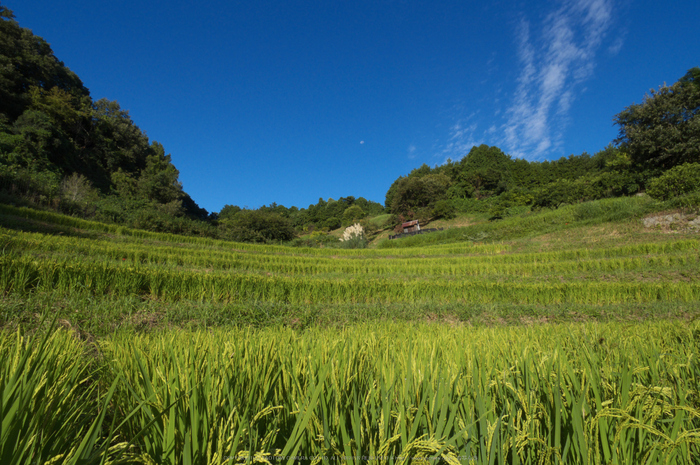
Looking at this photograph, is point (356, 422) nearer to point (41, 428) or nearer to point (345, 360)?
point (345, 360)

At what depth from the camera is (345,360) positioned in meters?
1.23

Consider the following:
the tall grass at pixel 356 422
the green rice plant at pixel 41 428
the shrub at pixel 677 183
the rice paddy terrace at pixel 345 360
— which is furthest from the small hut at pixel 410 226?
the green rice plant at pixel 41 428

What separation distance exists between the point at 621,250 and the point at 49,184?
3250cm

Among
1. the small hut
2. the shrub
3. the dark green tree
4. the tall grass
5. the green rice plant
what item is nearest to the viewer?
the green rice plant

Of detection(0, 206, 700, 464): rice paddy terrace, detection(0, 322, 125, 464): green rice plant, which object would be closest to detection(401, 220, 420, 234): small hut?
detection(0, 206, 700, 464): rice paddy terrace

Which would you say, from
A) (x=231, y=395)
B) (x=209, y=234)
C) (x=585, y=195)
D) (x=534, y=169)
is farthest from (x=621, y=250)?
(x=534, y=169)

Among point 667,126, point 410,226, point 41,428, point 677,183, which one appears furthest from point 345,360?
point 410,226

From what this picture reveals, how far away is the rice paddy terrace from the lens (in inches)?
27.1

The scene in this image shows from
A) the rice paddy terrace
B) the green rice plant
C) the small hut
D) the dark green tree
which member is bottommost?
the rice paddy terrace

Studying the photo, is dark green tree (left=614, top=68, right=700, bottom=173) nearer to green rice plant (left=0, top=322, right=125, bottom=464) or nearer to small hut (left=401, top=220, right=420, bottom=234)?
small hut (left=401, top=220, right=420, bottom=234)

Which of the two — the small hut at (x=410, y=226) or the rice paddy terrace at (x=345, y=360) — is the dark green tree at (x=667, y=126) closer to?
the rice paddy terrace at (x=345, y=360)

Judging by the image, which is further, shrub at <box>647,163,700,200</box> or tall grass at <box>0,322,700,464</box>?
shrub at <box>647,163,700,200</box>

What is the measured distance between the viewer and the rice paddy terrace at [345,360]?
689 millimetres

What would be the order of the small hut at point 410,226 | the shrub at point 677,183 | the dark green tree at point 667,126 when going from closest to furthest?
the shrub at point 677,183, the dark green tree at point 667,126, the small hut at point 410,226
